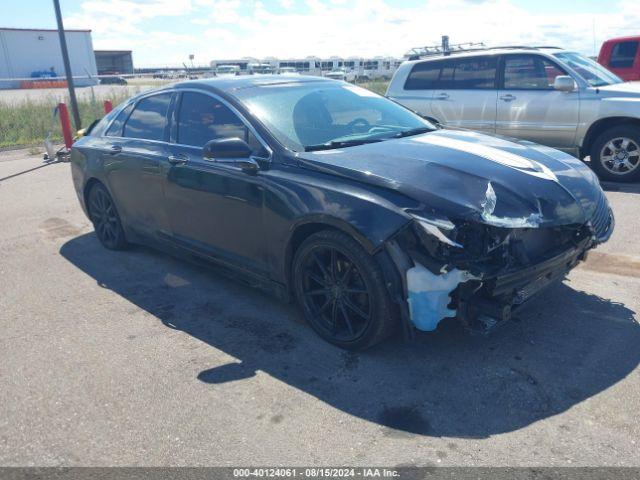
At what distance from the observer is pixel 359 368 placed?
138 inches

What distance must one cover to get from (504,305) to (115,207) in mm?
4067

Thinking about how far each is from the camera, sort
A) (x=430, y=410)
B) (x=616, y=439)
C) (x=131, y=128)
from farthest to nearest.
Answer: (x=131, y=128) → (x=430, y=410) → (x=616, y=439)

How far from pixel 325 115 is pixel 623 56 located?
41.3 ft

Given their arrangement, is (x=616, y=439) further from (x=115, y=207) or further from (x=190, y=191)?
(x=115, y=207)

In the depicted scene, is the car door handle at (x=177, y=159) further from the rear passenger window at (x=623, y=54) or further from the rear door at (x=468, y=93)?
the rear passenger window at (x=623, y=54)

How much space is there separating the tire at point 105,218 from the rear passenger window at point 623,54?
13169 mm

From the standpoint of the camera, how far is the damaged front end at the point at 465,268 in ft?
10.3

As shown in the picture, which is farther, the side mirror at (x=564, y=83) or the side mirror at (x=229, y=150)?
the side mirror at (x=564, y=83)

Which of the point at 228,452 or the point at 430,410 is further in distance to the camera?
the point at 430,410

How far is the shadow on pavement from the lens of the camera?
3.04 m

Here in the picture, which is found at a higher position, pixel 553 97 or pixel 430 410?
pixel 553 97

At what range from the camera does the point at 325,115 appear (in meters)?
4.42

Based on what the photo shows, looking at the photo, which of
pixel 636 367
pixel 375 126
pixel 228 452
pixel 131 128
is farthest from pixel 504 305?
pixel 131 128

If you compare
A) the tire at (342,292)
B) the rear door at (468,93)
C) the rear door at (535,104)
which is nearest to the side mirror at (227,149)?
the tire at (342,292)
